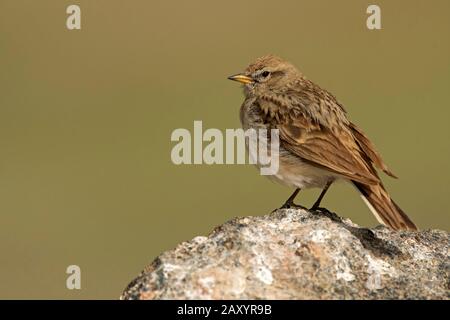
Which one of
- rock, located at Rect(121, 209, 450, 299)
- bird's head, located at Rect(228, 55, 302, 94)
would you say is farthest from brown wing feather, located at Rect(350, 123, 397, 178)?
rock, located at Rect(121, 209, 450, 299)

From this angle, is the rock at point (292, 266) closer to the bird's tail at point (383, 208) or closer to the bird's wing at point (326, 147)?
the bird's tail at point (383, 208)

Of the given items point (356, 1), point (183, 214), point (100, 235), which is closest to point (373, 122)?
point (183, 214)

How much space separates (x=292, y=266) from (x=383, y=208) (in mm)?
2041

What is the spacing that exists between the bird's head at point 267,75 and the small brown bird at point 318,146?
0.31 metres

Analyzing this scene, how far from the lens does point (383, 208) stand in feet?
25.2

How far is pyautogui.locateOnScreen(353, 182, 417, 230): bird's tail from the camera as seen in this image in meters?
7.42

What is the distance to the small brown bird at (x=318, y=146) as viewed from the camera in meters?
7.76

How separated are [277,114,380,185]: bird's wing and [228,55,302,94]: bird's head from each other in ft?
3.57

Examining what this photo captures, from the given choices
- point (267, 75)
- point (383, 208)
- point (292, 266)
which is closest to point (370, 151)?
point (383, 208)

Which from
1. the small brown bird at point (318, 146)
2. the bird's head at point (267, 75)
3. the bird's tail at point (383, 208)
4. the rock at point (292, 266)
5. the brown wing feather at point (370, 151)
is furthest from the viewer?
the bird's head at point (267, 75)

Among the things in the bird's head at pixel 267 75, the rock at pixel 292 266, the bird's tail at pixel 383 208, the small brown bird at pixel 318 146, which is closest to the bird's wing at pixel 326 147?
the small brown bird at pixel 318 146

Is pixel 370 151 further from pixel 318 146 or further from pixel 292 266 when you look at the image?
pixel 292 266

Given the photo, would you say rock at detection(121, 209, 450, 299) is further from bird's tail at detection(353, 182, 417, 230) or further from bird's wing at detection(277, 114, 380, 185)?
bird's wing at detection(277, 114, 380, 185)
